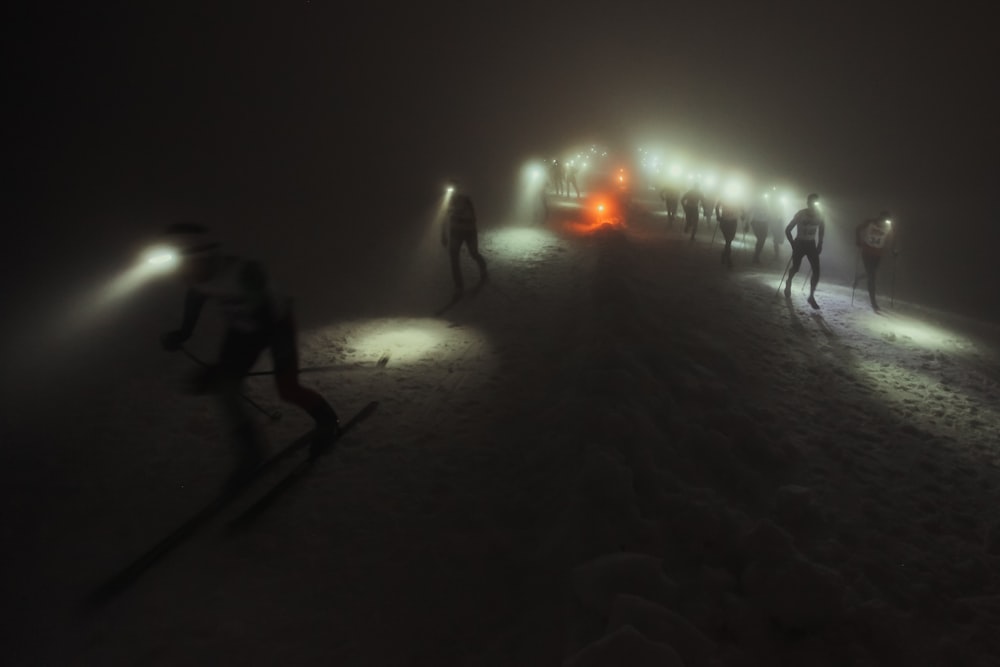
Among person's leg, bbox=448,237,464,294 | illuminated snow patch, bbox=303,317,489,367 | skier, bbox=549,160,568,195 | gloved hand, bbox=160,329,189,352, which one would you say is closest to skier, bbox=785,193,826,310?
person's leg, bbox=448,237,464,294

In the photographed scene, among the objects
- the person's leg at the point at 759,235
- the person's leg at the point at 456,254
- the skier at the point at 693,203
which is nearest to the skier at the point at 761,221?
the person's leg at the point at 759,235

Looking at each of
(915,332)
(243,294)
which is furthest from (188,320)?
(915,332)

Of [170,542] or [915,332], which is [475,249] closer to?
[170,542]

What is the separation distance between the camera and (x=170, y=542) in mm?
3738

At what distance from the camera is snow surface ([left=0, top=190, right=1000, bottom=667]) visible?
3.04 meters

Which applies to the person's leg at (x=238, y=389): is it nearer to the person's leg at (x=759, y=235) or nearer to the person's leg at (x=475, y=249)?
the person's leg at (x=475, y=249)

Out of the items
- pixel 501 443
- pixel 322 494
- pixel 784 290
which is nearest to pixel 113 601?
pixel 322 494

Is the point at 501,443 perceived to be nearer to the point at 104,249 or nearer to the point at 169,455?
the point at 169,455

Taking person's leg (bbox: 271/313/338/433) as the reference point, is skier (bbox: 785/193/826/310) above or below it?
above

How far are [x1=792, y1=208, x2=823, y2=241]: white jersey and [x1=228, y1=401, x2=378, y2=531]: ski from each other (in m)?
9.53

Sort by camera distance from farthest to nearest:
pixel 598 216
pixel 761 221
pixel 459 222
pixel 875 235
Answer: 1. pixel 598 216
2. pixel 761 221
3. pixel 875 235
4. pixel 459 222

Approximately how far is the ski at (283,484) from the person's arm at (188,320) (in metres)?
1.64

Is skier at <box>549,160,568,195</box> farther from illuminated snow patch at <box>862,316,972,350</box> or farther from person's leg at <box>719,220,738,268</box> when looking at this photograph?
illuminated snow patch at <box>862,316,972,350</box>

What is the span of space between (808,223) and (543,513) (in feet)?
30.7
